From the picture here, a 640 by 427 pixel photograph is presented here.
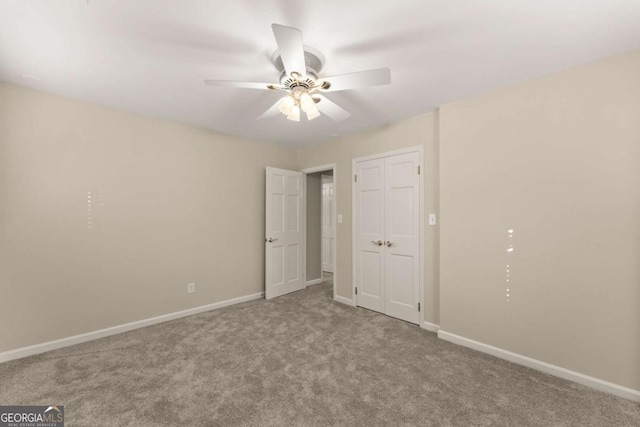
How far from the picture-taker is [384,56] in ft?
6.15

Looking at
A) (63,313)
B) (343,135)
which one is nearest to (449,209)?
(343,135)

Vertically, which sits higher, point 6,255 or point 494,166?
point 494,166

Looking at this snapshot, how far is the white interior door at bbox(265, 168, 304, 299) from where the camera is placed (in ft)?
13.0

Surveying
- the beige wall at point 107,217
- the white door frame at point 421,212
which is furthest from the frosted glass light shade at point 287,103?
the beige wall at point 107,217

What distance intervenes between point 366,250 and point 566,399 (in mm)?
2211

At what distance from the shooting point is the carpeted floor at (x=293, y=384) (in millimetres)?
1623

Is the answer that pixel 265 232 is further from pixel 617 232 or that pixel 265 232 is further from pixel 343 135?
pixel 617 232

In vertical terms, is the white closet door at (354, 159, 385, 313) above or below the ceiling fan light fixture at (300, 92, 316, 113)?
below

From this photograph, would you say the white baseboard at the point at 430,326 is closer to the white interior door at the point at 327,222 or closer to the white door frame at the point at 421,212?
the white door frame at the point at 421,212

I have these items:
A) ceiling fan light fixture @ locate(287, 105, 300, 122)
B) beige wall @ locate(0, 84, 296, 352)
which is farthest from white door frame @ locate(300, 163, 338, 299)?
ceiling fan light fixture @ locate(287, 105, 300, 122)

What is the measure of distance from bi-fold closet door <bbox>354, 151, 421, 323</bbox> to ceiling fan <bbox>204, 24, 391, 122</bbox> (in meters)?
1.37

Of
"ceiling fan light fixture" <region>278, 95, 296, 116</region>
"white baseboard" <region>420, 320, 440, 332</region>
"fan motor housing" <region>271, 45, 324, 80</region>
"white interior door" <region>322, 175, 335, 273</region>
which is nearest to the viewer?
"fan motor housing" <region>271, 45, 324, 80</region>

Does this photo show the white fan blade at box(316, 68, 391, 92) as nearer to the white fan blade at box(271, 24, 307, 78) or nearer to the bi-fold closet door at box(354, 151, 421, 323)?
the white fan blade at box(271, 24, 307, 78)

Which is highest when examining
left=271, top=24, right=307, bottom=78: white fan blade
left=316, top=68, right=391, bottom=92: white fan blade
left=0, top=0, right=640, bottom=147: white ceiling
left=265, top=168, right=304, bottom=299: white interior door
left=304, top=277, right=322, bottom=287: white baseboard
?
left=0, top=0, right=640, bottom=147: white ceiling
